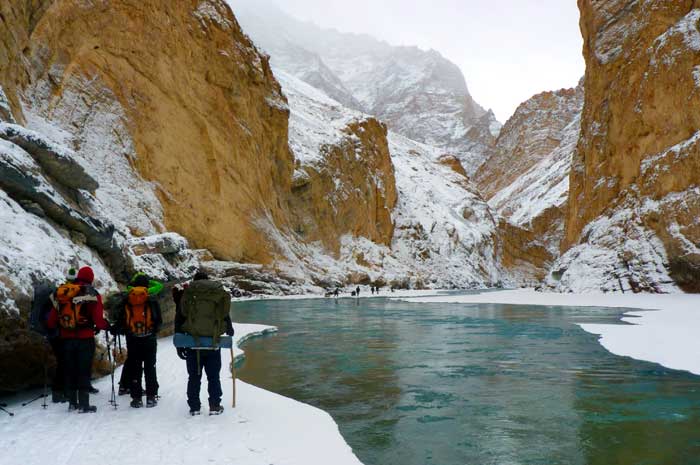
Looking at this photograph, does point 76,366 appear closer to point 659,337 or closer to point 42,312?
point 42,312

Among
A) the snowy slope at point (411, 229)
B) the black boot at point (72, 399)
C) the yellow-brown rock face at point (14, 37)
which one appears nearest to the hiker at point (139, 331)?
the black boot at point (72, 399)

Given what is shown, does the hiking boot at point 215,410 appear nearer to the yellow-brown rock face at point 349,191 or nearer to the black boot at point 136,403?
the black boot at point 136,403

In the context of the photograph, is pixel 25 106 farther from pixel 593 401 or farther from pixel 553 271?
pixel 553 271

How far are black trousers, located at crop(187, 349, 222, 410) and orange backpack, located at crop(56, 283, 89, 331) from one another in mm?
1523

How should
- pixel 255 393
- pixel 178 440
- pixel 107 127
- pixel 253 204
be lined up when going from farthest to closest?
1. pixel 253 204
2. pixel 107 127
3. pixel 255 393
4. pixel 178 440

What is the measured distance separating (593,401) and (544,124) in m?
190

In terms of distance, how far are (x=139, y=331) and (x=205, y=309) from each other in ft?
3.64

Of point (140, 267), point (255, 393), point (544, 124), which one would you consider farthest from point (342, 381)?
point (544, 124)

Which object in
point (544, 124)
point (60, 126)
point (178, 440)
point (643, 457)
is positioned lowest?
point (643, 457)

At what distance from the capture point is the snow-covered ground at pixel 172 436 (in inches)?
204

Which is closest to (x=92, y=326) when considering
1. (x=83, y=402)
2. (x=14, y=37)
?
(x=83, y=402)

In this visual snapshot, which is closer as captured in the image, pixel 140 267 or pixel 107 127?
pixel 140 267

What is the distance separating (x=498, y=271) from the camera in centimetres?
11375

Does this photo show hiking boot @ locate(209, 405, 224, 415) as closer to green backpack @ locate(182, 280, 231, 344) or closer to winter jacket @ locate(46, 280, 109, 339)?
green backpack @ locate(182, 280, 231, 344)
